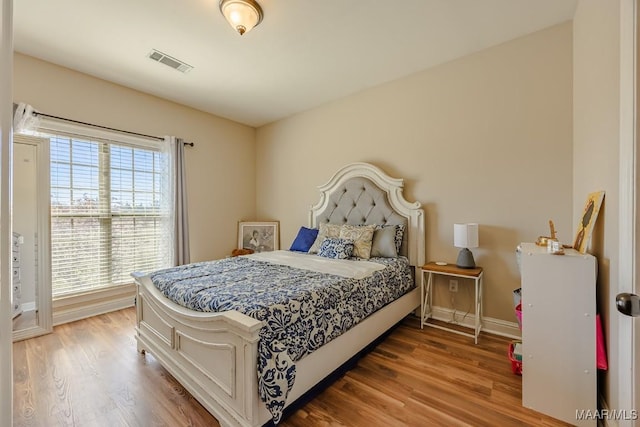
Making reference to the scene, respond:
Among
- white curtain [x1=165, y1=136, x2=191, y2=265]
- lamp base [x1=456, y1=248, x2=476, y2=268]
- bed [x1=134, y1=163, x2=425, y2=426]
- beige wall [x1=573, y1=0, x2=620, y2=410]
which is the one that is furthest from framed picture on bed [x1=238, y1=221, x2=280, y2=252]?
beige wall [x1=573, y1=0, x2=620, y2=410]

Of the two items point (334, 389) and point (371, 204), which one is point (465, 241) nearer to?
point (371, 204)

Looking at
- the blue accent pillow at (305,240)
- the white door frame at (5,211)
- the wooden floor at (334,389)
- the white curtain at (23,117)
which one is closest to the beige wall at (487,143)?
the wooden floor at (334,389)

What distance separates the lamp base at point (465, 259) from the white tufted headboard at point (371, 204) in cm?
40

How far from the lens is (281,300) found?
1571mm

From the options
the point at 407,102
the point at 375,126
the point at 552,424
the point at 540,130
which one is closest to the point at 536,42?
the point at 540,130

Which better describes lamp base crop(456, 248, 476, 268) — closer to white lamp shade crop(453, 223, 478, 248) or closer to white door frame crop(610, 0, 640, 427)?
white lamp shade crop(453, 223, 478, 248)

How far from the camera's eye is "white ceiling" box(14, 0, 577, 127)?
2008mm

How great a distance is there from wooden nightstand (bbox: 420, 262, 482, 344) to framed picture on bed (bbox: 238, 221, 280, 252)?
2.36 m

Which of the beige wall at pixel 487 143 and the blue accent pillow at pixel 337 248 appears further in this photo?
the blue accent pillow at pixel 337 248

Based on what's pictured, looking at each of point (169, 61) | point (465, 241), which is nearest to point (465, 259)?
point (465, 241)

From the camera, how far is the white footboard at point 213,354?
4.37ft

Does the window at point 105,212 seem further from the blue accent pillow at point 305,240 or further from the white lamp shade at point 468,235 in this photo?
the white lamp shade at point 468,235

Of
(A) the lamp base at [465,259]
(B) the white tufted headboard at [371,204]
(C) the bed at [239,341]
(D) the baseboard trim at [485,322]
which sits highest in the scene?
(B) the white tufted headboard at [371,204]

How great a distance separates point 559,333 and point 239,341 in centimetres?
176
